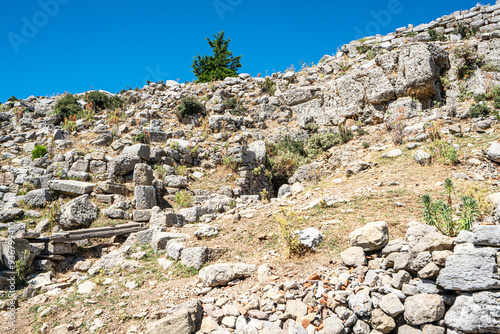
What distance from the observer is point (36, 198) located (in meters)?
9.21

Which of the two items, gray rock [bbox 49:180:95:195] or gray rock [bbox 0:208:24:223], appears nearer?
gray rock [bbox 0:208:24:223]

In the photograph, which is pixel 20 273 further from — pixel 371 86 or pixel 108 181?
pixel 371 86

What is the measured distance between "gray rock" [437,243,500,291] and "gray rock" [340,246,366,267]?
1.03 m

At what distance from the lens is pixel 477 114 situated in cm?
1030

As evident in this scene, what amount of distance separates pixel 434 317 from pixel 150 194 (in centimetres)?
838

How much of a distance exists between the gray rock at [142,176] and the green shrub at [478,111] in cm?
1158

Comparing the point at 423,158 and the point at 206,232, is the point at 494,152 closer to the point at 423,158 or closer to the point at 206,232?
the point at 423,158

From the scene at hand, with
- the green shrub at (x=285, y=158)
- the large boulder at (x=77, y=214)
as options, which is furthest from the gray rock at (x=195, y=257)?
the green shrub at (x=285, y=158)

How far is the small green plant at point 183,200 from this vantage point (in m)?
10.1

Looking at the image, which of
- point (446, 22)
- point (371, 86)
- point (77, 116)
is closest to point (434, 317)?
point (371, 86)

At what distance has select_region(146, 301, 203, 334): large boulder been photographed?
380cm

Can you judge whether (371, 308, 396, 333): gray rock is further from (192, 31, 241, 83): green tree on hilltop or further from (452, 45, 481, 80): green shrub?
(192, 31, 241, 83): green tree on hilltop

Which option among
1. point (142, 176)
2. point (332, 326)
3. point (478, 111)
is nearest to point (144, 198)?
point (142, 176)

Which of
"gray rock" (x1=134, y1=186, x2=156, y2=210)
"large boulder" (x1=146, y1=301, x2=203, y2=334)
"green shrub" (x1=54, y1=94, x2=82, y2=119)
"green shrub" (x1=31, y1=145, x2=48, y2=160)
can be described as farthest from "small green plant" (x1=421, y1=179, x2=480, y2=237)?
"green shrub" (x1=54, y1=94, x2=82, y2=119)
